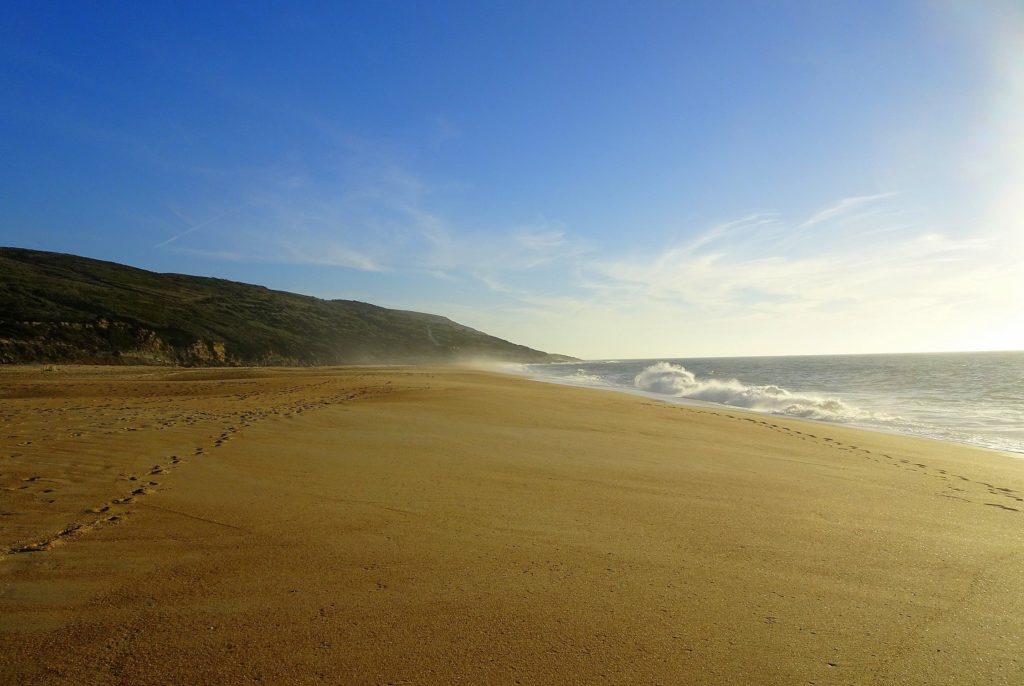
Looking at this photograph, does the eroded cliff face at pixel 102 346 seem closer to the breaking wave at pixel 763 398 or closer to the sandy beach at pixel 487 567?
the sandy beach at pixel 487 567

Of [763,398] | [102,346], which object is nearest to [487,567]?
A: [763,398]

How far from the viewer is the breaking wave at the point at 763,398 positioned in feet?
55.5

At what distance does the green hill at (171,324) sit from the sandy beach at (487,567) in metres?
32.1

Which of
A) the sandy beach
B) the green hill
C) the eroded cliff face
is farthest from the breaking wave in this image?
the green hill

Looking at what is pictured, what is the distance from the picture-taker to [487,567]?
338cm

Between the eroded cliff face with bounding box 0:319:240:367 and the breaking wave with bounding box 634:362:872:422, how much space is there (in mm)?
31860

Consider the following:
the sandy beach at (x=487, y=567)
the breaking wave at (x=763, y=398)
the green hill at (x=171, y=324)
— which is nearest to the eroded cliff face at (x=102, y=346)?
the green hill at (x=171, y=324)

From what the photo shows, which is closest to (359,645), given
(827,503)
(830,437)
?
(827,503)

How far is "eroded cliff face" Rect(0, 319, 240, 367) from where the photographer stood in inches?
1159

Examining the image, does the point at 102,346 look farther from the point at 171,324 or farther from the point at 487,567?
the point at 487,567

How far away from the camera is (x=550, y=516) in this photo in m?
4.53

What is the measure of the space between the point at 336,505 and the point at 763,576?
11.1ft

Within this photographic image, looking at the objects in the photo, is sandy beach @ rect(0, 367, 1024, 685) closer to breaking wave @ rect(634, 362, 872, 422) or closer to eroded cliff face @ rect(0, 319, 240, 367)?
→ breaking wave @ rect(634, 362, 872, 422)

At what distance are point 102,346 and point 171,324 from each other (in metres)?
8.44
